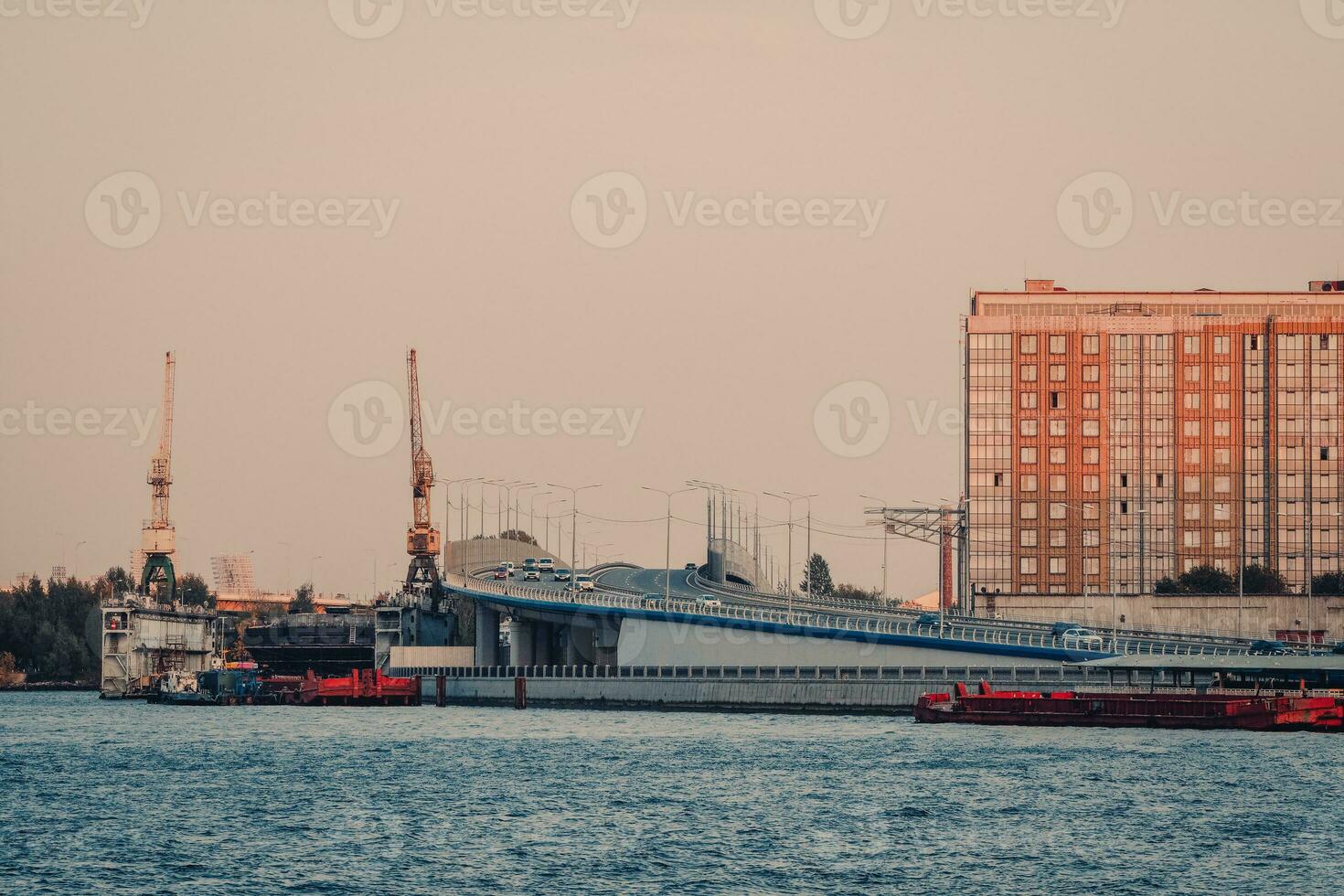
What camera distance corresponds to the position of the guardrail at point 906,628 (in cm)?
14338

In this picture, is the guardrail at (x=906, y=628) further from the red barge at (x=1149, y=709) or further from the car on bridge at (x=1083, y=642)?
the red barge at (x=1149, y=709)

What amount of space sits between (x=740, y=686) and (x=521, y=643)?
42934 millimetres

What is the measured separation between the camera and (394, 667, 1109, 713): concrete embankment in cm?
14100

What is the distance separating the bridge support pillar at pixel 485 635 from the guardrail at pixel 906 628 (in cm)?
2083

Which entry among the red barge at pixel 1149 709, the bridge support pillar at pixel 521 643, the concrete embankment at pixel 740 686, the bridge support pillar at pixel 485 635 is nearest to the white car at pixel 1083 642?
the concrete embankment at pixel 740 686

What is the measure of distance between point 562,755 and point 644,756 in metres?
5.18

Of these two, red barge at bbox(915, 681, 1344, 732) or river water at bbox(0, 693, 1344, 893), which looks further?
red barge at bbox(915, 681, 1344, 732)

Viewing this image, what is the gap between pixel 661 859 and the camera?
2724 inches

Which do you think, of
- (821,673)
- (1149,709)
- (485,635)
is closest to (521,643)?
(485,635)

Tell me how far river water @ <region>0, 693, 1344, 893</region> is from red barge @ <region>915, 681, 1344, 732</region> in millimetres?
2764

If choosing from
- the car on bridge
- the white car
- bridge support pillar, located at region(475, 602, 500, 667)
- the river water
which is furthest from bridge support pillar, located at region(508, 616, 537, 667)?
the river water

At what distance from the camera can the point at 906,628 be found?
15412cm

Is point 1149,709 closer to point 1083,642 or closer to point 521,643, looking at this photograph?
point 1083,642

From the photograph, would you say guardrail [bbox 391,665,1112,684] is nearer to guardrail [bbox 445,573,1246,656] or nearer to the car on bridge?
guardrail [bbox 445,573,1246,656]
